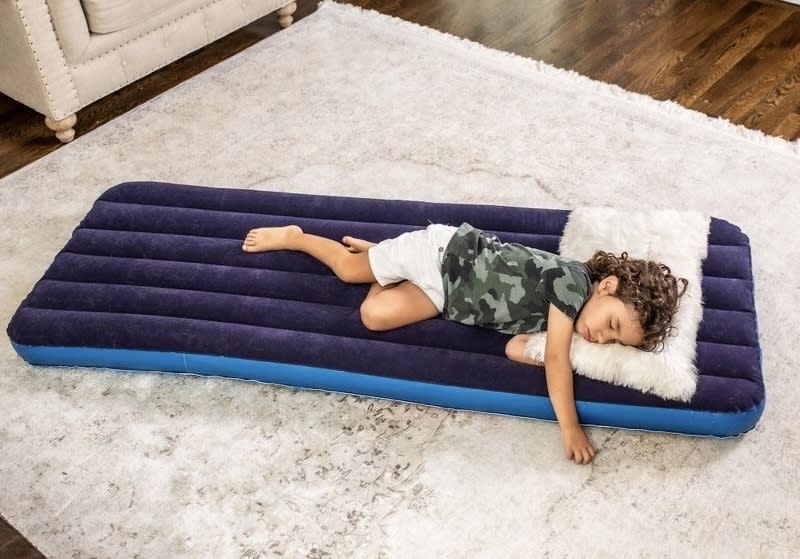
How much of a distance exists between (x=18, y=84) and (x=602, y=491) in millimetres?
2473

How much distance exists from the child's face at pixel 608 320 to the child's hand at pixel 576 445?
216 millimetres

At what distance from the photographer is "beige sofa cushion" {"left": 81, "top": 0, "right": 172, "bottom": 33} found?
3064mm

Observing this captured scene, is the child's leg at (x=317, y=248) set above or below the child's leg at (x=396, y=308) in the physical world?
above

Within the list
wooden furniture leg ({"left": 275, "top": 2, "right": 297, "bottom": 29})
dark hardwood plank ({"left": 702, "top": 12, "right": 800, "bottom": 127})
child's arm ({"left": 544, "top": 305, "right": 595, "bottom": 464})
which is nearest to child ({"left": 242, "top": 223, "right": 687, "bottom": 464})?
child's arm ({"left": 544, "top": 305, "right": 595, "bottom": 464})

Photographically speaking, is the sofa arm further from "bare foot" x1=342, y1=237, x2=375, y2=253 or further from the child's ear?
the child's ear

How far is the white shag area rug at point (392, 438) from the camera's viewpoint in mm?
1954

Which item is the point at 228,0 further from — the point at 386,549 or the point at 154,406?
the point at 386,549

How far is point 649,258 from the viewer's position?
2270 mm

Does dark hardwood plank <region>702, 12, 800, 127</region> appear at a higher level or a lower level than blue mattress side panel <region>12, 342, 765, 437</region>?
lower

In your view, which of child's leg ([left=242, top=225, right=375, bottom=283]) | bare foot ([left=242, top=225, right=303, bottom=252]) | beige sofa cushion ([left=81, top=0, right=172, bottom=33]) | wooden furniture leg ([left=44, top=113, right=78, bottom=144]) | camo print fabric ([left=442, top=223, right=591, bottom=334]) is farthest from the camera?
wooden furniture leg ([left=44, top=113, right=78, bottom=144])

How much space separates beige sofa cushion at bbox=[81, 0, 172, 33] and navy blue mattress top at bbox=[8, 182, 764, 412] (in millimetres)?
791

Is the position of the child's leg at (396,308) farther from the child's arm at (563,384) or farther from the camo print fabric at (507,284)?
the child's arm at (563,384)

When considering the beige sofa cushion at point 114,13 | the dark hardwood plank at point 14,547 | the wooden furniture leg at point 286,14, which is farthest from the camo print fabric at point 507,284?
the wooden furniture leg at point 286,14

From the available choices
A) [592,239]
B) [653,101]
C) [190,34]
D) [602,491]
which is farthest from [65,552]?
[653,101]
